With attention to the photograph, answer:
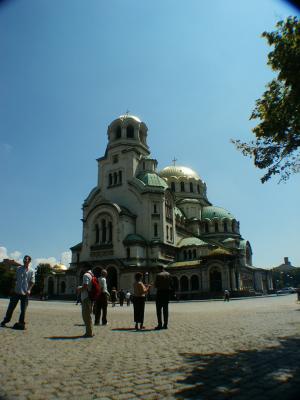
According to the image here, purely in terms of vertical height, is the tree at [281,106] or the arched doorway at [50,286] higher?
the tree at [281,106]

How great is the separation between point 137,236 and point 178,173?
28957 millimetres

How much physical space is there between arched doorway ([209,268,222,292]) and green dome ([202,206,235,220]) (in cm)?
2675

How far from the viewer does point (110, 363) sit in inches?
242

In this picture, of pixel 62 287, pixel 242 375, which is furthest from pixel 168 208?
pixel 242 375

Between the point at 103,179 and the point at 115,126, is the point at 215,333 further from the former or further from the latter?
the point at 115,126

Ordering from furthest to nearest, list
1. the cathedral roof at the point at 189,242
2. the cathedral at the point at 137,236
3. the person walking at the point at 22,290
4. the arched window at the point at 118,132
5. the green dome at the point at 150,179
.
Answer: the arched window at the point at 118,132, the cathedral roof at the point at 189,242, the green dome at the point at 150,179, the cathedral at the point at 137,236, the person walking at the point at 22,290

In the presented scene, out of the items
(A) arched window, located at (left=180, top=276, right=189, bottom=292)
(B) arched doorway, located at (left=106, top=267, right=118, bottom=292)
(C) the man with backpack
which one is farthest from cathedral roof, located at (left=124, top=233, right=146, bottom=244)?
(C) the man with backpack

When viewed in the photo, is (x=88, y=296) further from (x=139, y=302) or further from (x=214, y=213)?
(x=214, y=213)

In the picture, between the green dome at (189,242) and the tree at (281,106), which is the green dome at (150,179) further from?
the tree at (281,106)

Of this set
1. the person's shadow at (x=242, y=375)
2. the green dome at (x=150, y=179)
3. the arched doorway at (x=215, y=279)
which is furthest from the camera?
the green dome at (x=150, y=179)

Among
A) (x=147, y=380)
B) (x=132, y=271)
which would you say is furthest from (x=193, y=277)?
(x=147, y=380)

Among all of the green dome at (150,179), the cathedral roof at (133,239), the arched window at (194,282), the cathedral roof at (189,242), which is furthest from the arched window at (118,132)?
the arched window at (194,282)

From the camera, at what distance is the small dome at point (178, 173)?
76.7m

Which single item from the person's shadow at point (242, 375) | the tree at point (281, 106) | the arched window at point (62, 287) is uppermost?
the tree at point (281, 106)
